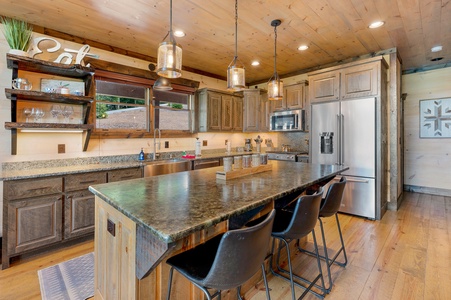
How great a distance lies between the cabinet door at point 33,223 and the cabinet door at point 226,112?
10.5 feet

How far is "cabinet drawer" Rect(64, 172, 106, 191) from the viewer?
2535 mm

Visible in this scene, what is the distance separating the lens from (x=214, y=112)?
468 centimetres

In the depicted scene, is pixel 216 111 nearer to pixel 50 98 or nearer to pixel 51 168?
pixel 50 98

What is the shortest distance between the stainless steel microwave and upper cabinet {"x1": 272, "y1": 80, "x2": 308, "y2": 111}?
12 centimetres

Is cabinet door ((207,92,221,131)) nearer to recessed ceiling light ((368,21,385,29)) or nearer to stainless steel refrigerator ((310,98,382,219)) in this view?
stainless steel refrigerator ((310,98,382,219))

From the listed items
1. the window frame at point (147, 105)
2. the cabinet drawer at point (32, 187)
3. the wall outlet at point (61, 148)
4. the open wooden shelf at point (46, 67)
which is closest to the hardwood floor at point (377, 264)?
the cabinet drawer at point (32, 187)

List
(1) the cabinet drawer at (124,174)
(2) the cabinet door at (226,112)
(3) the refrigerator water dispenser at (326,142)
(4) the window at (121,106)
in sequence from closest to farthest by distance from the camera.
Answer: (1) the cabinet drawer at (124,174)
(4) the window at (121,106)
(3) the refrigerator water dispenser at (326,142)
(2) the cabinet door at (226,112)

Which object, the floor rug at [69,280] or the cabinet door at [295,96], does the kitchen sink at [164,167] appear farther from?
the cabinet door at [295,96]

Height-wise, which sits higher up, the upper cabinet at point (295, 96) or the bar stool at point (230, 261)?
the upper cabinet at point (295, 96)

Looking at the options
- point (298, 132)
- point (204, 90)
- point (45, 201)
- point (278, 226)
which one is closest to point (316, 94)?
point (298, 132)

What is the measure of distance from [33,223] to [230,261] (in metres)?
→ 2.46

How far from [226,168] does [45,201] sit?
6.64 ft

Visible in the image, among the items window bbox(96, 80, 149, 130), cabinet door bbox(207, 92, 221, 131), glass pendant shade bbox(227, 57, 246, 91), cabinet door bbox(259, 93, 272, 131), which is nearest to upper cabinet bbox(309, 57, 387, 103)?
cabinet door bbox(259, 93, 272, 131)

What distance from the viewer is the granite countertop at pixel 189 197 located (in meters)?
0.96
